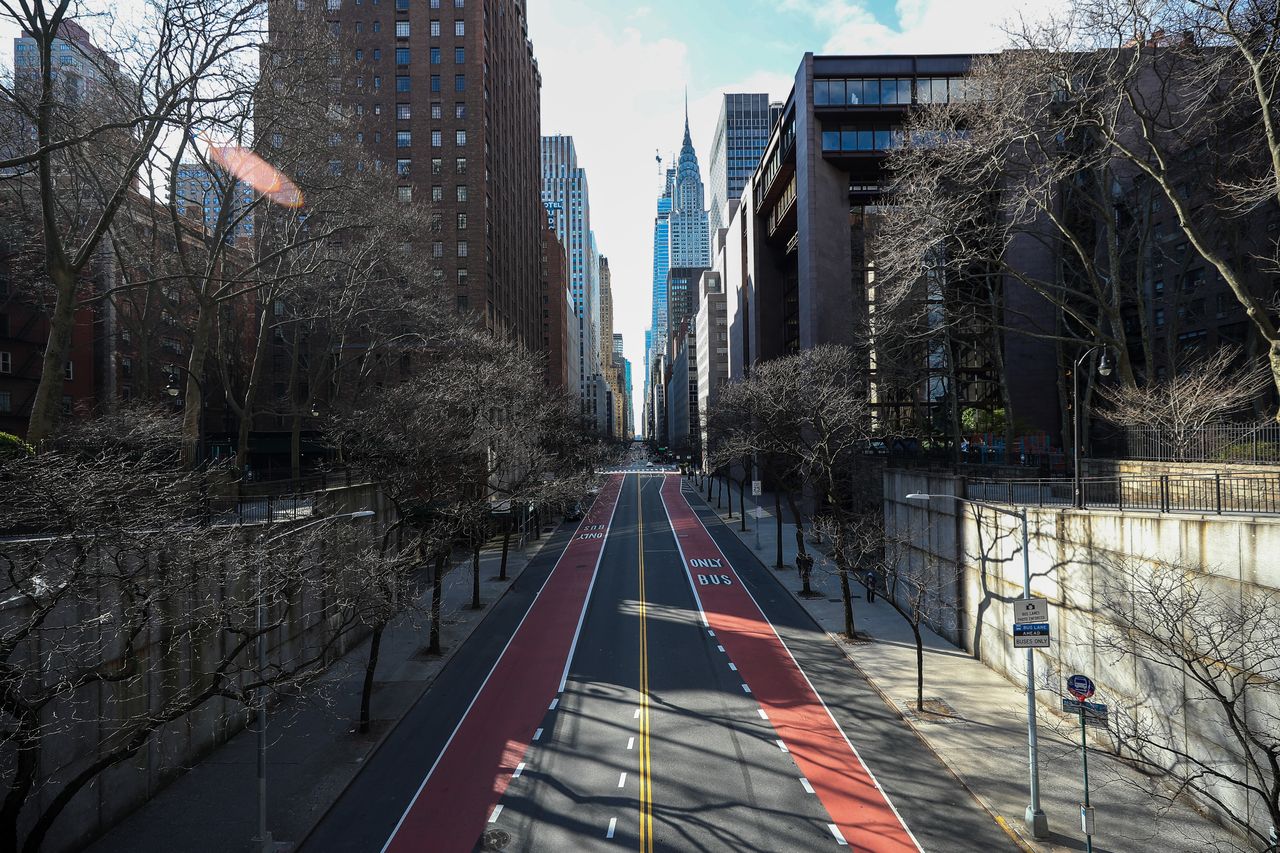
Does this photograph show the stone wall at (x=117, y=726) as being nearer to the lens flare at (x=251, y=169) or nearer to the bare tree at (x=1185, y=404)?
the lens flare at (x=251, y=169)

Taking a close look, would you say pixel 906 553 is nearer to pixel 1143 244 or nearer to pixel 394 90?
pixel 1143 244

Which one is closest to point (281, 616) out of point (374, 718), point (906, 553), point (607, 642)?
point (374, 718)

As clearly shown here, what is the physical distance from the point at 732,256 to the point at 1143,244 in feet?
217

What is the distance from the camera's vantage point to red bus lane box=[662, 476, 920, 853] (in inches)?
479

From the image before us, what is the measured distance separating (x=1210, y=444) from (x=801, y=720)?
16.1m

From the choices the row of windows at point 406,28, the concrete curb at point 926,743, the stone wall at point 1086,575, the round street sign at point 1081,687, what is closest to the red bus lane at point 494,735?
the concrete curb at point 926,743

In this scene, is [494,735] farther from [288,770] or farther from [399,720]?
[288,770]

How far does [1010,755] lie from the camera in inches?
586

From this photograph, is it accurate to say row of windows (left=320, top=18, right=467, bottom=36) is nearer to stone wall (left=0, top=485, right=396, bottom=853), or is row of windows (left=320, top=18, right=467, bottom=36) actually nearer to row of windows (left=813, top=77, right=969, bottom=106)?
row of windows (left=813, top=77, right=969, bottom=106)

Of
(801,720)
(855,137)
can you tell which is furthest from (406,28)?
(801,720)

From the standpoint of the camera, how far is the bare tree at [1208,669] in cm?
1016

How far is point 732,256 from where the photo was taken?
9256cm

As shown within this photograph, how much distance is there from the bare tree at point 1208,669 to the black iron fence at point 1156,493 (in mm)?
1663

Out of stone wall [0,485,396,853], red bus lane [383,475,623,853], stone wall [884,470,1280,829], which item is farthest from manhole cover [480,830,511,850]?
stone wall [884,470,1280,829]
